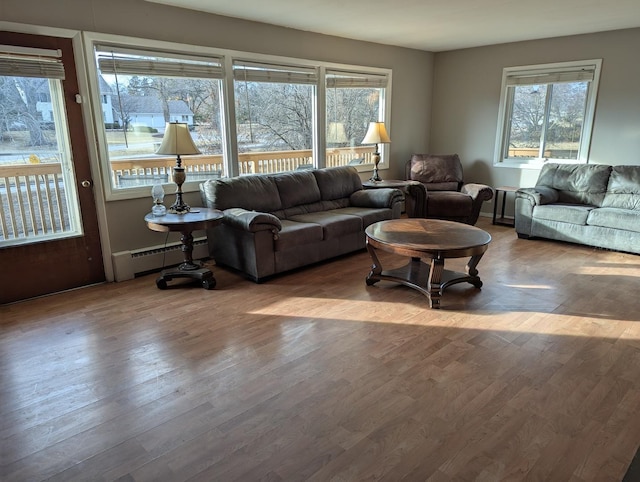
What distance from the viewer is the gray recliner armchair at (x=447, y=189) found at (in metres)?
5.60

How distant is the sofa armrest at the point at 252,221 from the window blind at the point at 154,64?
4.71 feet

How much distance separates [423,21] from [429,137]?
265cm

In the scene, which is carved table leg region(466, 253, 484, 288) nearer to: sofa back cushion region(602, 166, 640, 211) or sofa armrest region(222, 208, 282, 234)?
sofa armrest region(222, 208, 282, 234)

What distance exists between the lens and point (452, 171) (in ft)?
20.5

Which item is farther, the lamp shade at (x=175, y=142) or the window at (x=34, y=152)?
the lamp shade at (x=175, y=142)

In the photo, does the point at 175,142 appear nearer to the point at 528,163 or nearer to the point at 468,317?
the point at 468,317

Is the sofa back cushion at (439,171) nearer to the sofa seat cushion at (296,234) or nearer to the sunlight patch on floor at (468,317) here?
the sofa seat cushion at (296,234)

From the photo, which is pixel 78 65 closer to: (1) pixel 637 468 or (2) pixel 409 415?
(2) pixel 409 415

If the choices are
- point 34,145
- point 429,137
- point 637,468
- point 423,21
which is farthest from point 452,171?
point 637,468

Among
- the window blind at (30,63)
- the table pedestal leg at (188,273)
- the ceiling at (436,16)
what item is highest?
the ceiling at (436,16)

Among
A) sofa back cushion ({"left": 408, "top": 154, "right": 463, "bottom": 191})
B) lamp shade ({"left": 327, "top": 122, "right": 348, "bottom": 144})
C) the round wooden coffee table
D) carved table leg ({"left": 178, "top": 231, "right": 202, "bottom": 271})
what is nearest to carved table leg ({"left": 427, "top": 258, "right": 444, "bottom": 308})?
the round wooden coffee table

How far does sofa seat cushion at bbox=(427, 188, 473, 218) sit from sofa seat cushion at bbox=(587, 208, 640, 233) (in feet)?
4.51

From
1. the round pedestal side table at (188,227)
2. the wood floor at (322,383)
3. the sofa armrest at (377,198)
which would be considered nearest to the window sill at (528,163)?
the sofa armrest at (377,198)

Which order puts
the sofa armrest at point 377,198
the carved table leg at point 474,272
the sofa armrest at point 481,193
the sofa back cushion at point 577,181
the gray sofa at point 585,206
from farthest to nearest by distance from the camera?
the sofa armrest at point 481,193
the sofa back cushion at point 577,181
the sofa armrest at point 377,198
the gray sofa at point 585,206
the carved table leg at point 474,272
